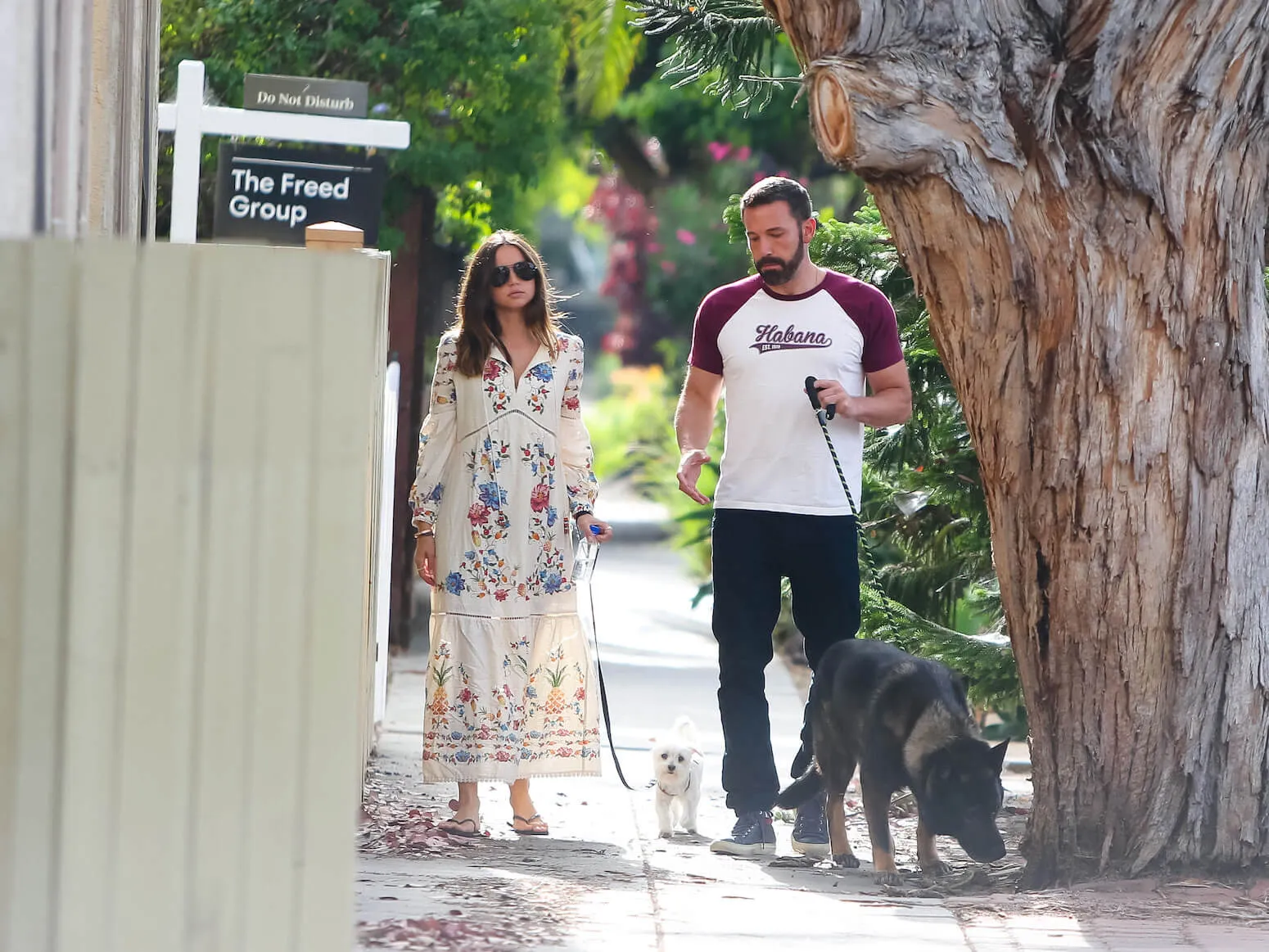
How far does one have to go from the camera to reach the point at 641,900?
4.59 meters

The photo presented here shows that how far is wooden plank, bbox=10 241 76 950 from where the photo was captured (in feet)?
9.42

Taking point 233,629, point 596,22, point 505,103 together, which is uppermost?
point 596,22

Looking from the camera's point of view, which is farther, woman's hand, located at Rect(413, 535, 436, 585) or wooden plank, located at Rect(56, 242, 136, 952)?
woman's hand, located at Rect(413, 535, 436, 585)

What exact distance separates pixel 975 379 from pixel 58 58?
270 centimetres

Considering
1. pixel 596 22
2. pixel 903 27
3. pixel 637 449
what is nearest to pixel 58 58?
pixel 903 27

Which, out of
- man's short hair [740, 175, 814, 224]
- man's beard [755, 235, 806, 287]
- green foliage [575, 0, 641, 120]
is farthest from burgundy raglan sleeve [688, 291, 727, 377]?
green foliage [575, 0, 641, 120]

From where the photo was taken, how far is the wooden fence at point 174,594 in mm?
2873

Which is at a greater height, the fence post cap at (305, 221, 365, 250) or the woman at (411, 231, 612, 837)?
the fence post cap at (305, 221, 365, 250)

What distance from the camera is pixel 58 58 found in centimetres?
399

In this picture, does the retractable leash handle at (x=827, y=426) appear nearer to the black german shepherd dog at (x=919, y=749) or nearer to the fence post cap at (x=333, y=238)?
the black german shepherd dog at (x=919, y=749)

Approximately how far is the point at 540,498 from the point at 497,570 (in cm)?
27

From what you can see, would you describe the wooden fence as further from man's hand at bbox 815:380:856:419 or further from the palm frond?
the palm frond

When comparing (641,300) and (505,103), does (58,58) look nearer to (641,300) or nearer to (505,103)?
(505,103)

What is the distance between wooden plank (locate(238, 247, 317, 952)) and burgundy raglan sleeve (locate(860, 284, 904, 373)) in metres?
2.72
